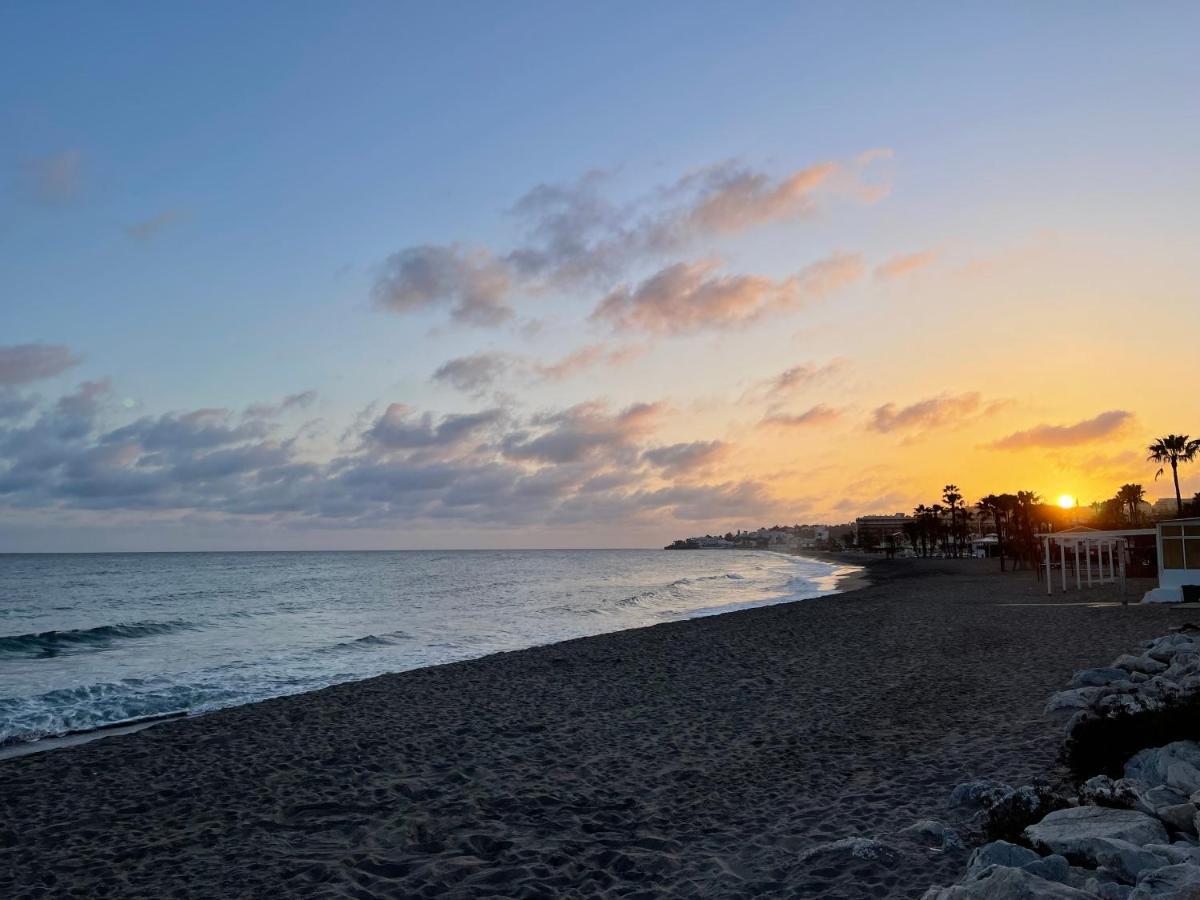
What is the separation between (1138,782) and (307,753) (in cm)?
930

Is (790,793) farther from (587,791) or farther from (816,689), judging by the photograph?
(816,689)

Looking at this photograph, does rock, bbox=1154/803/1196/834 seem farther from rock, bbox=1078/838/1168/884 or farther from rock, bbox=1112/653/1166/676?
rock, bbox=1112/653/1166/676

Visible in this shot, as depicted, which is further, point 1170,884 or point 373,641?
point 373,641

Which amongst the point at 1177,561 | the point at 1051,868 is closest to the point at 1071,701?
the point at 1051,868

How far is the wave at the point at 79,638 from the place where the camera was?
26469 mm

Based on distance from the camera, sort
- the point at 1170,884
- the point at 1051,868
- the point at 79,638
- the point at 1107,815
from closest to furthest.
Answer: the point at 1170,884 < the point at 1051,868 < the point at 1107,815 < the point at 79,638

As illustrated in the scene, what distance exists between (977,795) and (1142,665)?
720cm

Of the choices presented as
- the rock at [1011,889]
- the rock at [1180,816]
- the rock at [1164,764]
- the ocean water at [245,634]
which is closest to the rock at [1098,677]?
the rock at [1164,764]

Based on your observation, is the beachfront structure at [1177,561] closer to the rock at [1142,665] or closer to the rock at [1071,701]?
the rock at [1142,665]

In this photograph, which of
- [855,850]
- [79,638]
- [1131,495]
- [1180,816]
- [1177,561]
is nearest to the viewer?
[1180,816]

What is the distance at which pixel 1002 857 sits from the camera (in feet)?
16.6

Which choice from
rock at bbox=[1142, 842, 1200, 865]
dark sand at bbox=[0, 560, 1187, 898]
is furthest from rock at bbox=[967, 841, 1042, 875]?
dark sand at bbox=[0, 560, 1187, 898]

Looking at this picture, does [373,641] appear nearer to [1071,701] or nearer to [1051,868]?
[1071,701]

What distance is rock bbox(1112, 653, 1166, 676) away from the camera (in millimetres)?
12673
